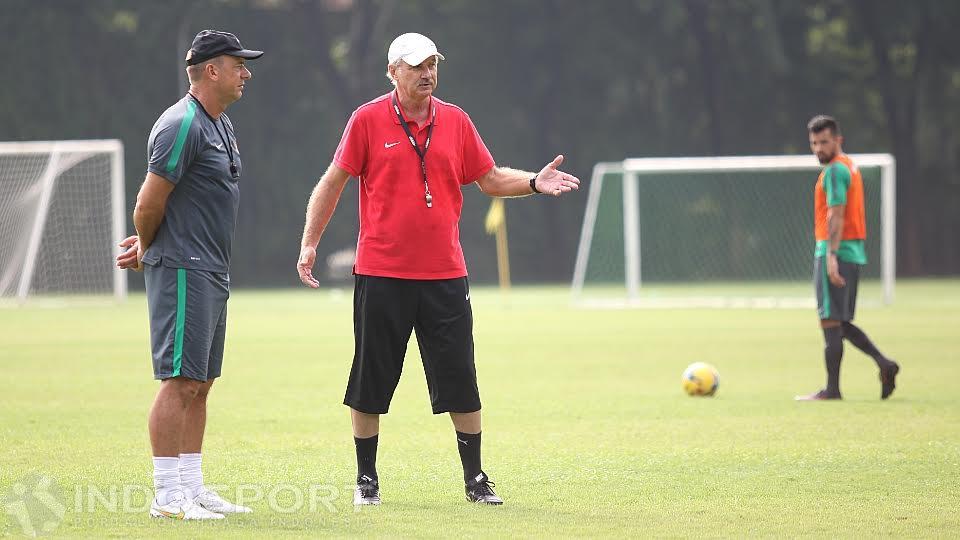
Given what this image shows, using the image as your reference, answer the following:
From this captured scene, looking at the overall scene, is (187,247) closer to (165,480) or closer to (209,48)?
(209,48)

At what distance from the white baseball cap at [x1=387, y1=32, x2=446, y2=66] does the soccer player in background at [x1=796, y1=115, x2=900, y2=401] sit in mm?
5451

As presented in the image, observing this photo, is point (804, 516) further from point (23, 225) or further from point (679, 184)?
point (679, 184)

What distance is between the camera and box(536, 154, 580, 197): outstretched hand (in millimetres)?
7582

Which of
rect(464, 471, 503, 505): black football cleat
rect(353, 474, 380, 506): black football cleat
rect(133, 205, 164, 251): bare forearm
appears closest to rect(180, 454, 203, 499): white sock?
rect(353, 474, 380, 506): black football cleat

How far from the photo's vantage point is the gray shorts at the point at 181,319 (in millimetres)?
6895

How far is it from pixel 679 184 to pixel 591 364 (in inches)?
1048

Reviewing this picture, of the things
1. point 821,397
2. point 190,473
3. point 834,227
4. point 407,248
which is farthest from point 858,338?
point 190,473

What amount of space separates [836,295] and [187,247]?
6.58m

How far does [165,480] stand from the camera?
22.7ft

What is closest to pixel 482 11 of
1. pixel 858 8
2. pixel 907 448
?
pixel 858 8

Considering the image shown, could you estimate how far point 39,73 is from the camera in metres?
41.8

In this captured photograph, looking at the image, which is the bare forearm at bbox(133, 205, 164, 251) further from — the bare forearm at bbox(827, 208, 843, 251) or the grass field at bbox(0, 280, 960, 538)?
the bare forearm at bbox(827, 208, 843, 251)

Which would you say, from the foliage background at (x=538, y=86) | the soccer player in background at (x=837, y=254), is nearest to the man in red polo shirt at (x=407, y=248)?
the soccer player in background at (x=837, y=254)

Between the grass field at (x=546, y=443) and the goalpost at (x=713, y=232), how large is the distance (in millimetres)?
17716
